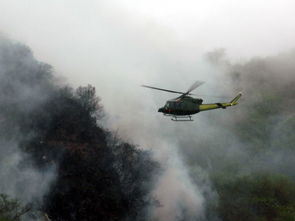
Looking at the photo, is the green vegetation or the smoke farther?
the green vegetation

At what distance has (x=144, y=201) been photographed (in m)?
95.8

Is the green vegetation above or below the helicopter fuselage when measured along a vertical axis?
above

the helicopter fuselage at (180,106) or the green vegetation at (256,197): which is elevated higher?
the green vegetation at (256,197)

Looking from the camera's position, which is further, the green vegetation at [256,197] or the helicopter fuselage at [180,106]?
the green vegetation at [256,197]

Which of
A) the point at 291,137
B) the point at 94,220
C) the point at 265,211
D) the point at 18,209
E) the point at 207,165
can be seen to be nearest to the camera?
the point at 18,209

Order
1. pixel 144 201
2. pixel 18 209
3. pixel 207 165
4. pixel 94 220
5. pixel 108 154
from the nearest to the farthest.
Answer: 1. pixel 18 209
2. pixel 94 220
3. pixel 144 201
4. pixel 108 154
5. pixel 207 165

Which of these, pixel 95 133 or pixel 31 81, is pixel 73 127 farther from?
pixel 31 81

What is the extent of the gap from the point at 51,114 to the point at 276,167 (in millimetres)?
82971

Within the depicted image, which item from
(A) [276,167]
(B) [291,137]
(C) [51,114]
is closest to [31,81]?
(C) [51,114]

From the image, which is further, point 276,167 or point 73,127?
point 276,167

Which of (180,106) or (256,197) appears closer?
(180,106)

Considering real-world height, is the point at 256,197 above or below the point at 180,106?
above

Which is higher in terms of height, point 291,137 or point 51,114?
point 291,137

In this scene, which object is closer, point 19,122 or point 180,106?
point 180,106
